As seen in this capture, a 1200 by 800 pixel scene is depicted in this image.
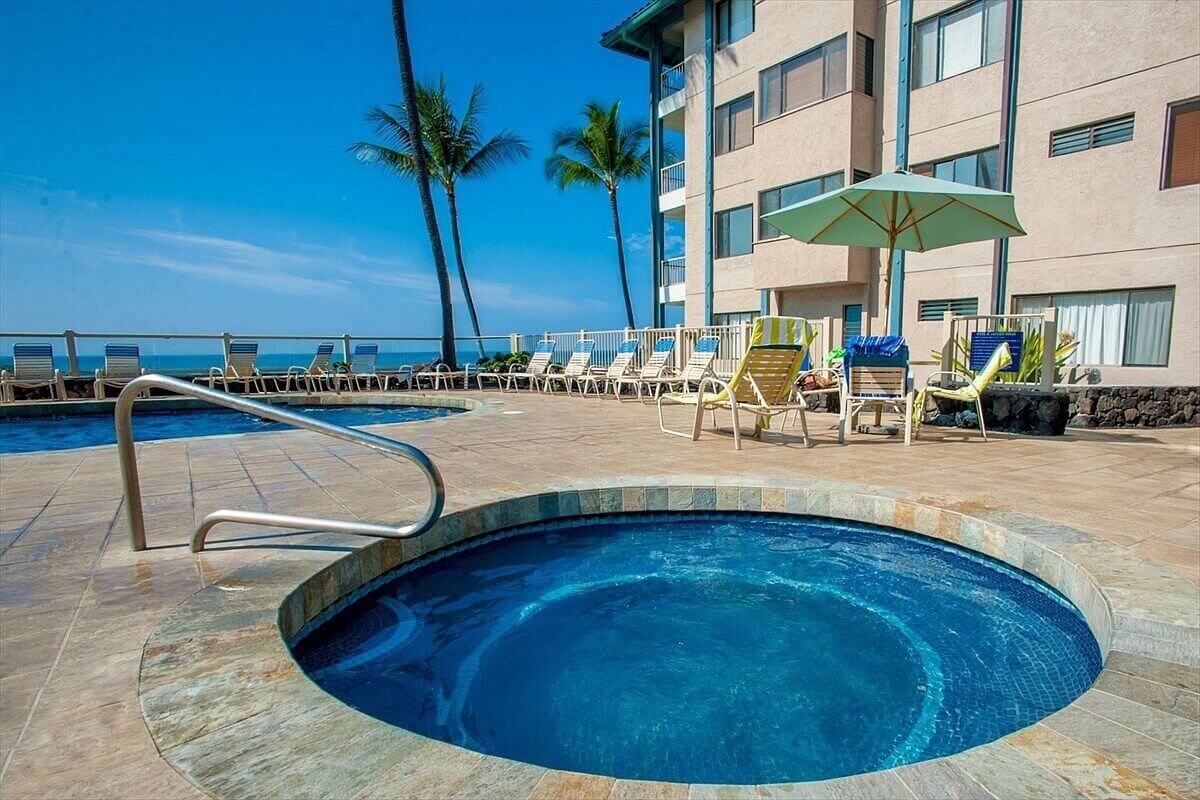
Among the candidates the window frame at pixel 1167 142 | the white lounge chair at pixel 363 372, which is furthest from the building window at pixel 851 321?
the white lounge chair at pixel 363 372

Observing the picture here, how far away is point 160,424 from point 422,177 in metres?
8.54

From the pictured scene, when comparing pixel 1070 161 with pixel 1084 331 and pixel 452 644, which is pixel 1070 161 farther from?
pixel 452 644

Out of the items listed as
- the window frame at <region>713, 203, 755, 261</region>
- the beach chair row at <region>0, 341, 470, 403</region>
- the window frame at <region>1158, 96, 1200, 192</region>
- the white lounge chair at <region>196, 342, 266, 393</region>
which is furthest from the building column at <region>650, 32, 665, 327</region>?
the window frame at <region>1158, 96, 1200, 192</region>

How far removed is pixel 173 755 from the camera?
130cm

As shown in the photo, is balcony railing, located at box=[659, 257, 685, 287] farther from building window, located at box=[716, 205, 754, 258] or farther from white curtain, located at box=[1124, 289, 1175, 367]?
white curtain, located at box=[1124, 289, 1175, 367]

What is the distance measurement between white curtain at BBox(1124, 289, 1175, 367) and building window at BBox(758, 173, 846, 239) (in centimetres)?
556

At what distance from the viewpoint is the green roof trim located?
15.8 meters

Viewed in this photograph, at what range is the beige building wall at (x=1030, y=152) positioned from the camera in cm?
814

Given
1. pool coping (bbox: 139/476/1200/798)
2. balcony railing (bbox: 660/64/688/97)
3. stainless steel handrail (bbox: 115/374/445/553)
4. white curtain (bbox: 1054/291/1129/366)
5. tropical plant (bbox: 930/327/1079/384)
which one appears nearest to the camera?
pool coping (bbox: 139/476/1200/798)

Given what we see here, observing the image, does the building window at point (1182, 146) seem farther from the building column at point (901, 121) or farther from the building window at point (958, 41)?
the building column at point (901, 121)

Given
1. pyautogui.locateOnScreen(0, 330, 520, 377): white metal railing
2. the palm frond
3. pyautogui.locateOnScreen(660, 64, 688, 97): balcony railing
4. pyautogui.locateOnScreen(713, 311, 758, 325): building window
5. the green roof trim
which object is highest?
the green roof trim

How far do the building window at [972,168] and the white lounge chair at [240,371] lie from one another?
1510 cm

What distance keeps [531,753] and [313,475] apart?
3325 millimetres

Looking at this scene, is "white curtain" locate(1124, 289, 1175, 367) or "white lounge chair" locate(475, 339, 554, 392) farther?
"white lounge chair" locate(475, 339, 554, 392)
